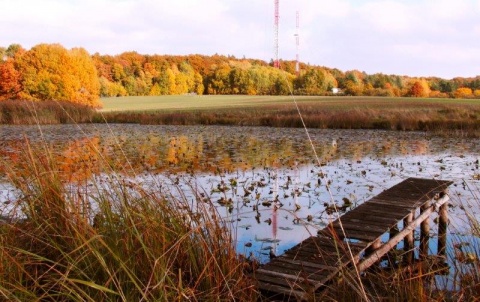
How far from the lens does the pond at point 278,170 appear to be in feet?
18.3

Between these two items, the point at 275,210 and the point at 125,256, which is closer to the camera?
the point at 125,256

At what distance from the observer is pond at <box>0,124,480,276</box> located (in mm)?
5574

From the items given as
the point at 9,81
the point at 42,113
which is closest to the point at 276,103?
the point at 42,113

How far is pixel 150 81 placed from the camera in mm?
69625

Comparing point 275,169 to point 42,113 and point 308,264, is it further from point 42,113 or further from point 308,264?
point 42,113

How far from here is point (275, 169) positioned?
1088 centimetres

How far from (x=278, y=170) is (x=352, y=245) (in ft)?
21.5

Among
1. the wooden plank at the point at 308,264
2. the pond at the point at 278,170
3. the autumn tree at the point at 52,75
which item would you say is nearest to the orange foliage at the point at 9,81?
the autumn tree at the point at 52,75

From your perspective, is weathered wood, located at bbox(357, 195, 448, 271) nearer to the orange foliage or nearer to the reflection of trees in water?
Result: the reflection of trees in water

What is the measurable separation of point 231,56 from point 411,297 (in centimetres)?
8329

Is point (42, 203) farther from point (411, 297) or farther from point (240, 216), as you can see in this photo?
point (240, 216)

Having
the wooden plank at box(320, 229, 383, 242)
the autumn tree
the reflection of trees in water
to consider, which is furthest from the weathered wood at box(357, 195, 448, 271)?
the autumn tree

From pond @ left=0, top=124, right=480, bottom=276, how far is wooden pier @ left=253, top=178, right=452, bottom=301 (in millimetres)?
291

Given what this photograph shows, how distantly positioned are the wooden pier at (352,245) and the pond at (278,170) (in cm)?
29
